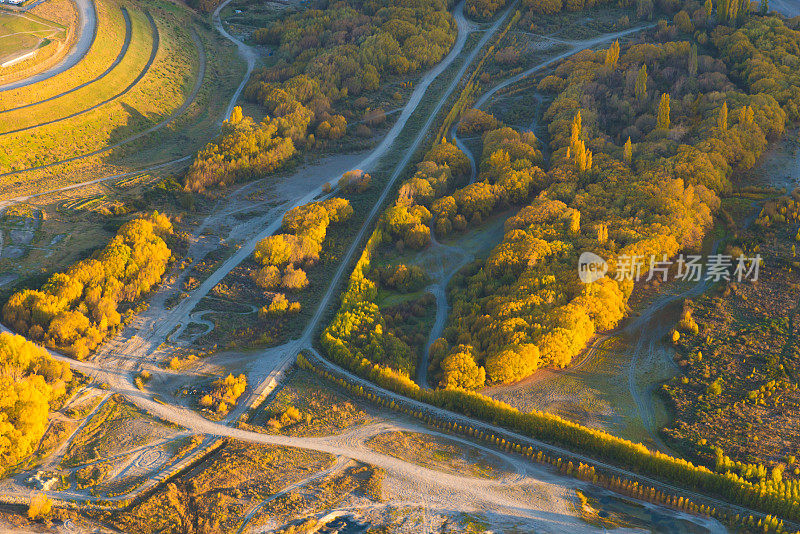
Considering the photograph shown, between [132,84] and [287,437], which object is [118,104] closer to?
[132,84]

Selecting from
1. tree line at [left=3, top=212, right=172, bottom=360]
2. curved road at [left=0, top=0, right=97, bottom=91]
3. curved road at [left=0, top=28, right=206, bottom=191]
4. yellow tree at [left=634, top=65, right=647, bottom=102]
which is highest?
curved road at [left=0, top=0, right=97, bottom=91]

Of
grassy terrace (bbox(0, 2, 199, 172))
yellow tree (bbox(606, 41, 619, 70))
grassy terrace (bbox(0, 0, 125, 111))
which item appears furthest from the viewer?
yellow tree (bbox(606, 41, 619, 70))

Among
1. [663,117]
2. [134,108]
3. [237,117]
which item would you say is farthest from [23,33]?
[663,117]

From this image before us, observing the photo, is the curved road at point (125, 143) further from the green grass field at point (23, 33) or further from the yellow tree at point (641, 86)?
the yellow tree at point (641, 86)

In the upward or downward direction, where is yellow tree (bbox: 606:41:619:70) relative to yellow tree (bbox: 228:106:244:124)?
upward

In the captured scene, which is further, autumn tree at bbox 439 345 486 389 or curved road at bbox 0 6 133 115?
curved road at bbox 0 6 133 115

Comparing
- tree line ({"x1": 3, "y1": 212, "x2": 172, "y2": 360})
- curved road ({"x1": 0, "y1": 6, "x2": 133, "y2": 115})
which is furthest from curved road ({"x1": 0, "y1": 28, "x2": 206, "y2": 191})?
tree line ({"x1": 3, "y1": 212, "x2": 172, "y2": 360})

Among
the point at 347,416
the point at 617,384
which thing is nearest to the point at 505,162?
the point at 617,384

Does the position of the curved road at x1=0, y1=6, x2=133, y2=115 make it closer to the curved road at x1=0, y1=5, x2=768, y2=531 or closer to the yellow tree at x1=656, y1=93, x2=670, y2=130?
the curved road at x1=0, y1=5, x2=768, y2=531
